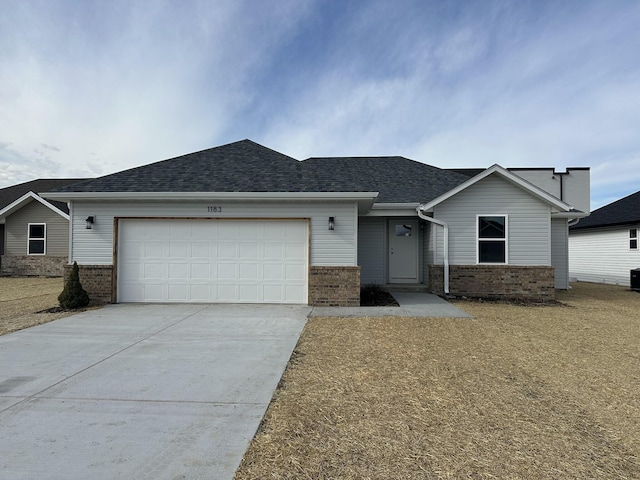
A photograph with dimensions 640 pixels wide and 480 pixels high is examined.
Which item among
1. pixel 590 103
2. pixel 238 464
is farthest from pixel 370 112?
pixel 238 464

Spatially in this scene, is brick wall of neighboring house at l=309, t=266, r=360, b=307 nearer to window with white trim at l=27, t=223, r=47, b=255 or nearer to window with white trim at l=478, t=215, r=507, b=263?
window with white trim at l=478, t=215, r=507, b=263

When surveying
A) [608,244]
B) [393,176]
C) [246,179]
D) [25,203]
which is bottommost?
[608,244]

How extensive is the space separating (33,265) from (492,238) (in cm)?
2103

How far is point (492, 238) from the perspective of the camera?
36.3 feet

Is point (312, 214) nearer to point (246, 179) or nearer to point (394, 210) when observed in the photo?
point (246, 179)

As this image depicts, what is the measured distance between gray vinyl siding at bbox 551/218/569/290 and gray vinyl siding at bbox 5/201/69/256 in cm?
2214

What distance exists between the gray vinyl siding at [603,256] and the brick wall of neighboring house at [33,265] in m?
26.7

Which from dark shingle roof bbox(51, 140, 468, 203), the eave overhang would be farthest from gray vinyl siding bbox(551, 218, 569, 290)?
dark shingle roof bbox(51, 140, 468, 203)

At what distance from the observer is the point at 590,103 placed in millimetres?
12078

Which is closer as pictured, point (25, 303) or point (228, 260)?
point (228, 260)

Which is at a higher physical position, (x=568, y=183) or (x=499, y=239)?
(x=568, y=183)

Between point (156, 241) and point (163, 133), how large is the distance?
650 cm

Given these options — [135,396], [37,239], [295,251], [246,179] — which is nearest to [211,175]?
[246,179]

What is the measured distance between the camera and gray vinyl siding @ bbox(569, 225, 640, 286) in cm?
1600
